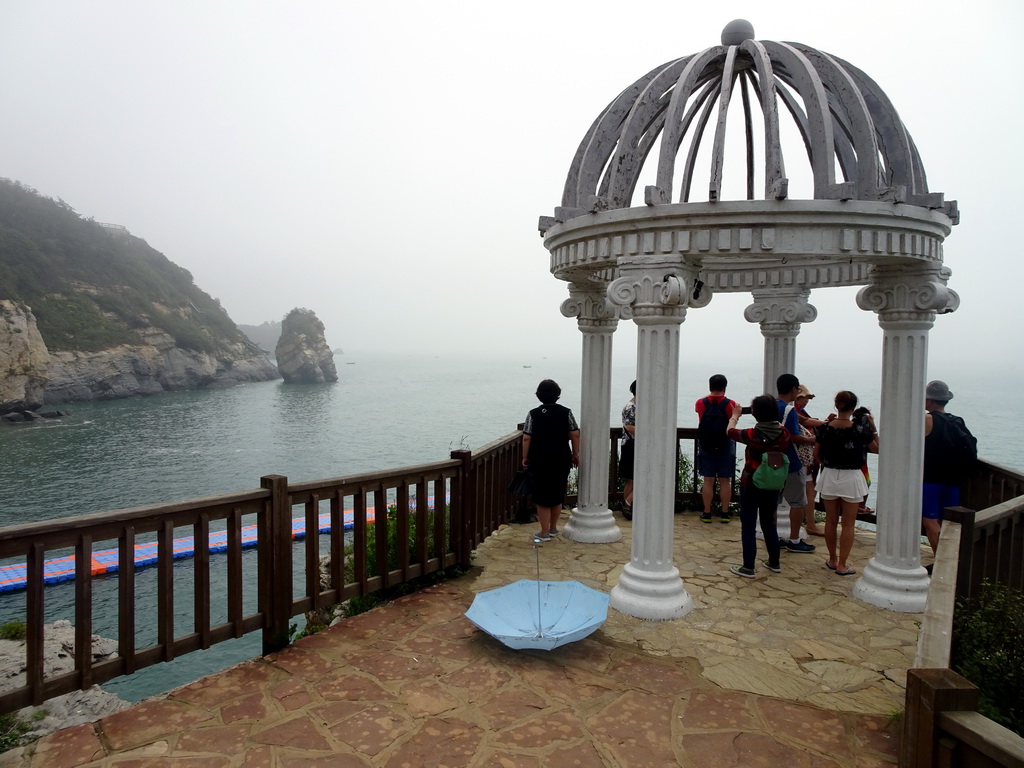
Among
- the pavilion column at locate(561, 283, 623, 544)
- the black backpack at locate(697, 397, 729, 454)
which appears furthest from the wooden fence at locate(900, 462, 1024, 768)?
the pavilion column at locate(561, 283, 623, 544)

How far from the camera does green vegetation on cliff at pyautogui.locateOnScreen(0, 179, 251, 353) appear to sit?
6900 centimetres

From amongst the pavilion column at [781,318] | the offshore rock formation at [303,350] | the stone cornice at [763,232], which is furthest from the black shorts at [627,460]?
the offshore rock formation at [303,350]

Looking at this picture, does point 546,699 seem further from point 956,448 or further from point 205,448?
point 205,448

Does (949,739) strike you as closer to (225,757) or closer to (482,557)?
(225,757)

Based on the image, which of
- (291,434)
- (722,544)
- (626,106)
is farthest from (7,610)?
(291,434)

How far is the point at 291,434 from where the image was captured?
180 feet

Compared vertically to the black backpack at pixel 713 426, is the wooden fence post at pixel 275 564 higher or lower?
lower

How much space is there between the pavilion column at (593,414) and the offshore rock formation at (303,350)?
102461 mm

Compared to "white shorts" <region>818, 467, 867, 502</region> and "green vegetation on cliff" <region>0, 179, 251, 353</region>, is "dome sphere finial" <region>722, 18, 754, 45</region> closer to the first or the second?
"white shorts" <region>818, 467, 867, 502</region>

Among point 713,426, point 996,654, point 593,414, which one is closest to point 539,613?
point 996,654

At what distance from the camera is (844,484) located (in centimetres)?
570

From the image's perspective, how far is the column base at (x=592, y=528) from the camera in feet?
22.7

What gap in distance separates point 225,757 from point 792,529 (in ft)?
18.8

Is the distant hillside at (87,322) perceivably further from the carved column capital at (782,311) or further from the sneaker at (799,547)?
the sneaker at (799,547)
